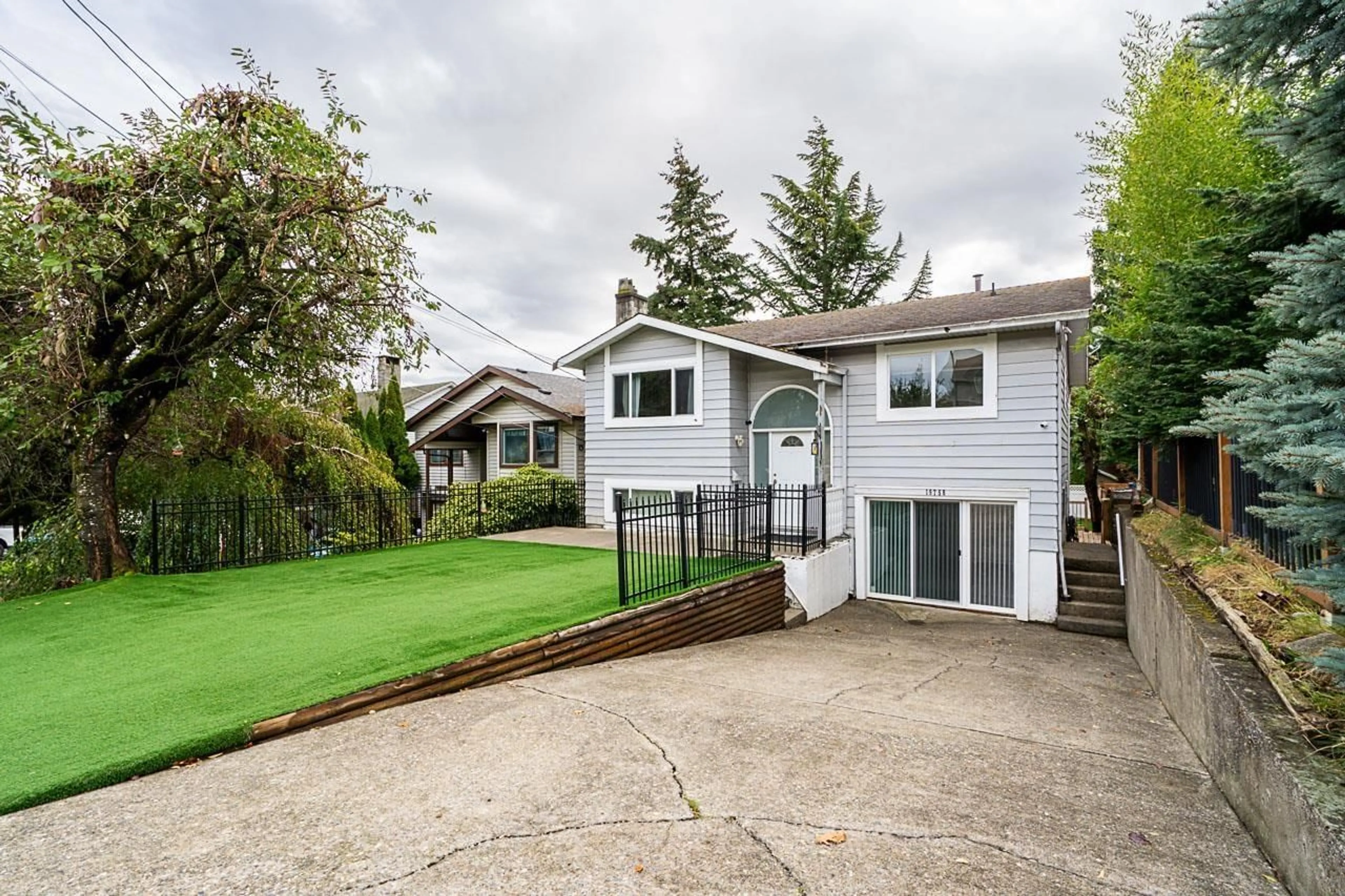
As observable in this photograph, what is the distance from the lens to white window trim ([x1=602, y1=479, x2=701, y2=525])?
1205 cm

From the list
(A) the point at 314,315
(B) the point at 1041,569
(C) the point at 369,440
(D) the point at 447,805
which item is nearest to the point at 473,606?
(D) the point at 447,805

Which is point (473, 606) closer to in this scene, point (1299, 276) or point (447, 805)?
point (447, 805)

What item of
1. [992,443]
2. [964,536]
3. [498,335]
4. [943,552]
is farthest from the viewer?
[498,335]

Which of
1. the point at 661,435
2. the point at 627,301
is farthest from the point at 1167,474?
the point at 627,301

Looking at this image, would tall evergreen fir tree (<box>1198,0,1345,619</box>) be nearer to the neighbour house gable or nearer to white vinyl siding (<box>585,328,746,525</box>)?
white vinyl siding (<box>585,328,746,525</box>)

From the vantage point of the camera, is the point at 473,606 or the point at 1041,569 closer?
the point at 473,606

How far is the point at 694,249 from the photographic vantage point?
28.5 m

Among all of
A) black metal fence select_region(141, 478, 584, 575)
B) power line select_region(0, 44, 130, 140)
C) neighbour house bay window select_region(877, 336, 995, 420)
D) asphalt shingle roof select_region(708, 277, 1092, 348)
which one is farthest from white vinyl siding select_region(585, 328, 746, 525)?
power line select_region(0, 44, 130, 140)

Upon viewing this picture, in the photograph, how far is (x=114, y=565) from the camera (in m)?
8.87

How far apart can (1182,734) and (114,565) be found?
39.9 feet

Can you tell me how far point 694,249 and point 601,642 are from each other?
81.8 ft

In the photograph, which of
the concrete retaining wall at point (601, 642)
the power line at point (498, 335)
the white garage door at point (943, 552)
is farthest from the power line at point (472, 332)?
the concrete retaining wall at point (601, 642)

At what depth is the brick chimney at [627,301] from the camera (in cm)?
1819

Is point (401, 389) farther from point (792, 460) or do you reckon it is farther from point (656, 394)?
point (792, 460)
